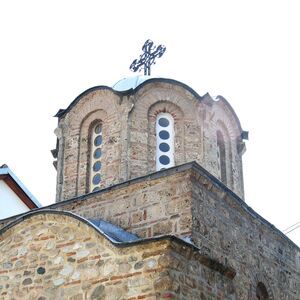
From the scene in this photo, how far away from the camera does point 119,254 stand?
8.12m

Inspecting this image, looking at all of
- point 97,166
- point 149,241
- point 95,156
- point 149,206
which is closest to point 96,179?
point 97,166

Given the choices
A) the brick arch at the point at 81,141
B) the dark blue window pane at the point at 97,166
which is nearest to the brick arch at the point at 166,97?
the brick arch at the point at 81,141

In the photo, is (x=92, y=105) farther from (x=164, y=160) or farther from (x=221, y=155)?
(x=221, y=155)

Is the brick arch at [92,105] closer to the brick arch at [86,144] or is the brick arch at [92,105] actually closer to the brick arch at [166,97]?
the brick arch at [86,144]

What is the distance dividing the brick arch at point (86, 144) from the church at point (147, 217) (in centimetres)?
2

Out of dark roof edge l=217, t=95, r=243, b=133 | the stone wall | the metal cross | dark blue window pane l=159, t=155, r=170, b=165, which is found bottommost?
the stone wall

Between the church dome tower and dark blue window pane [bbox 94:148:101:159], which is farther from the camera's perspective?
dark blue window pane [bbox 94:148:101:159]

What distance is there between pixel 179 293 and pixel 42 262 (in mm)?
2264

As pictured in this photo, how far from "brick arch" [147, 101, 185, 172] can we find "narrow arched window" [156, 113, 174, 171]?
0.25 feet

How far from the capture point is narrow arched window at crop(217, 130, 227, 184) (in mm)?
13312

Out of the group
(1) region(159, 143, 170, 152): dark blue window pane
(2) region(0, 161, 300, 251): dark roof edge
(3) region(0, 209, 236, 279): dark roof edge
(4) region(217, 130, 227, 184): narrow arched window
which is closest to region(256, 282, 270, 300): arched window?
(2) region(0, 161, 300, 251): dark roof edge

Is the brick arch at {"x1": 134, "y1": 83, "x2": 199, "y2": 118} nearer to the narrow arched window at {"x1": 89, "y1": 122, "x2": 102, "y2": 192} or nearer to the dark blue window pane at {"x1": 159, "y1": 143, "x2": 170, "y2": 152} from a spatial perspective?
the dark blue window pane at {"x1": 159, "y1": 143, "x2": 170, "y2": 152}

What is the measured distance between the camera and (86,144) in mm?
13078

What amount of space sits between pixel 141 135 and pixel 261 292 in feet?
12.9
